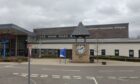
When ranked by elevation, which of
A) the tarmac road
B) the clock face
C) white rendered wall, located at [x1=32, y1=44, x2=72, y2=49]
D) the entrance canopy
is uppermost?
the entrance canopy

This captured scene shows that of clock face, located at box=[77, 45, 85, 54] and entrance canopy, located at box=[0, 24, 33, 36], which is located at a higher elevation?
entrance canopy, located at box=[0, 24, 33, 36]

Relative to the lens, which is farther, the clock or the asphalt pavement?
the clock

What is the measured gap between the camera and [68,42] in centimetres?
7306

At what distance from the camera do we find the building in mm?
65750

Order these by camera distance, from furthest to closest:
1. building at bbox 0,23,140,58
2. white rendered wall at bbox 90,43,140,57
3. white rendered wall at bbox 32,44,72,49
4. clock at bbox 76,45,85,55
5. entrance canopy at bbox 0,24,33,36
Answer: entrance canopy at bbox 0,24,33,36, white rendered wall at bbox 32,44,72,49, building at bbox 0,23,140,58, white rendered wall at bbox 90,43,140,57, clock at bbox 76,45,85,55

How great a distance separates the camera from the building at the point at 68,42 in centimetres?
6575

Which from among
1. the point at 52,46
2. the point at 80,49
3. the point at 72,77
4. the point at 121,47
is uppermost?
the point at 52,46

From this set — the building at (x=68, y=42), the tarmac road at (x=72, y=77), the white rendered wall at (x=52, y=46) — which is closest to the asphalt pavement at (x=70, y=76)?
the tarmac road at (x=72, y=77)

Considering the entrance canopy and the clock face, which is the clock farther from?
the entrance canopy

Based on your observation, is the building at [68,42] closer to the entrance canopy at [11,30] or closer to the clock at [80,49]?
the entrance canopy at [11,30]

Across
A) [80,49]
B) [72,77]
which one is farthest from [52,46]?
[72,77]

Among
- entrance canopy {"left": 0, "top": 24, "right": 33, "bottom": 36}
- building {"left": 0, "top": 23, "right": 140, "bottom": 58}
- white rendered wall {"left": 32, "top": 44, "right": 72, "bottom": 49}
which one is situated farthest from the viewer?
entrance canopy {"left": 0, "top": 24, "right": 33, "bottom": 36}

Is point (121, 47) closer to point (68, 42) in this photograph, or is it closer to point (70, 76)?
point (68, 42)

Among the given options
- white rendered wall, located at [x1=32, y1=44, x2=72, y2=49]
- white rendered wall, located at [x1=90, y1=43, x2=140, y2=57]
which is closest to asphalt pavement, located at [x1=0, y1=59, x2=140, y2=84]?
white rendered wall, located at [x1=90, y1=43, x2=140, y2=57]
